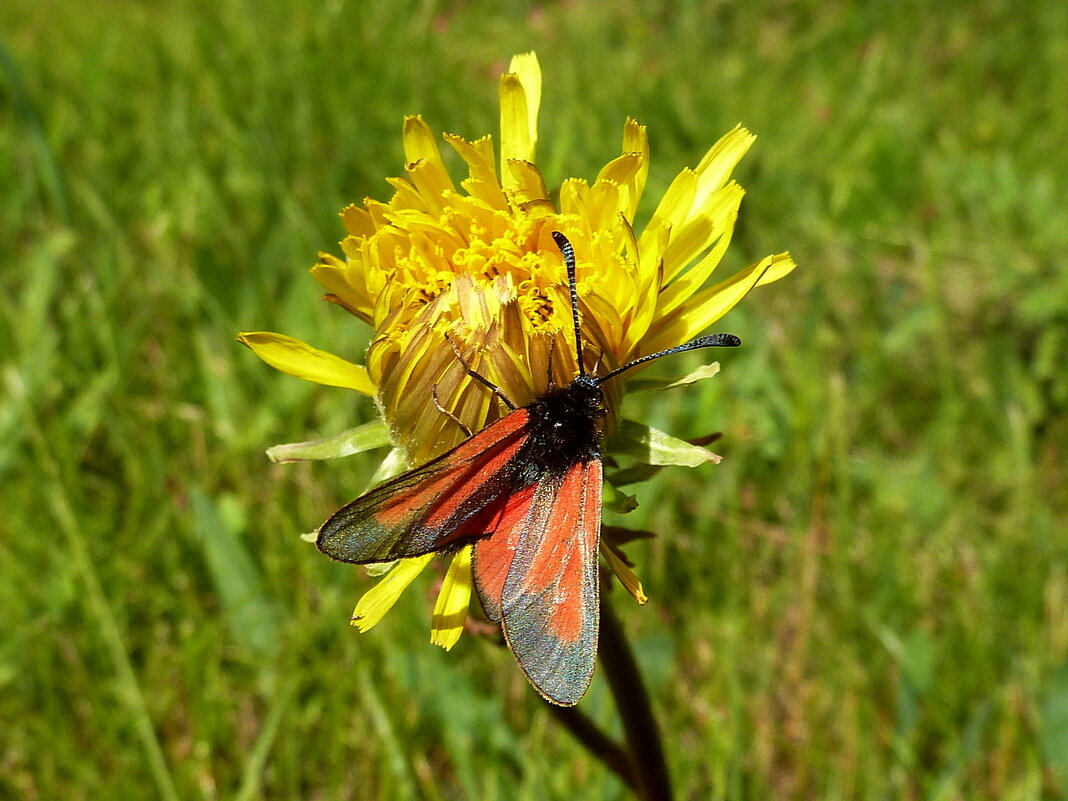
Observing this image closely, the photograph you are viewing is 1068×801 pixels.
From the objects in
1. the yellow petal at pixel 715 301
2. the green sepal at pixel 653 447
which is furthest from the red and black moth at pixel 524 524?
the yellow petal at pixel 715 301

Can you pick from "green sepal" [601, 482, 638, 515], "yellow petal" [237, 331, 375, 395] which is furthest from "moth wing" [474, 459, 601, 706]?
"yellow petal" [237, 331, 375, 395]

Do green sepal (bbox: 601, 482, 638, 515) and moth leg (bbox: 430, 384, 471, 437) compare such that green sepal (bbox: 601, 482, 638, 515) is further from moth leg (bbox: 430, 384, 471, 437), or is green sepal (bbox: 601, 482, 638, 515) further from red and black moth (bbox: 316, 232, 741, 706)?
moth leg (bbox: 430, 384, 471, 437)

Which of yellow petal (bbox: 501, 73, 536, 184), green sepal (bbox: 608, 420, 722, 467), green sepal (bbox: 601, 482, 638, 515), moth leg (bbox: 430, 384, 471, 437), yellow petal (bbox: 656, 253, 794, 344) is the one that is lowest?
green sepal (bbox: 601, 482, 638, 515)

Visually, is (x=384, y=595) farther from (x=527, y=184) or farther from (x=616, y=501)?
(x=527, y=184)

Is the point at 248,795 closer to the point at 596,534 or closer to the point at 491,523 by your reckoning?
the point at 491,523

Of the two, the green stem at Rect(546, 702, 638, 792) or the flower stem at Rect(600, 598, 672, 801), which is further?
the green stem at Rect(546, 702, 638, 792)

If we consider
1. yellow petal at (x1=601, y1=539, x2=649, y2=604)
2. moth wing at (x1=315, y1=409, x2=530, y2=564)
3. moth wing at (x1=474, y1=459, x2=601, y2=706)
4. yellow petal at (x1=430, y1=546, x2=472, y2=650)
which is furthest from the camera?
yellow petal at (x1=430, y1=546, x2=472, y2=650)

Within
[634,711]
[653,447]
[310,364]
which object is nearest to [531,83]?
[310,364]
